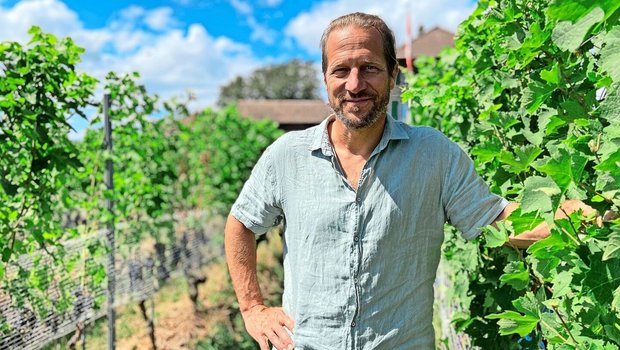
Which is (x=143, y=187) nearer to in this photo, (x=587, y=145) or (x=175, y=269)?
(x=175, y=269)

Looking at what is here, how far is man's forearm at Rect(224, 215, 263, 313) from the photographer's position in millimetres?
2393

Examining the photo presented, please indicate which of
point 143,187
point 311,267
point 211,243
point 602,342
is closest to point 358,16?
point 311,267

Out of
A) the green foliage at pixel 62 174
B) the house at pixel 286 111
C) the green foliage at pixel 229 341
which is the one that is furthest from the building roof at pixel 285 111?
the green foliage at pixel 229 341

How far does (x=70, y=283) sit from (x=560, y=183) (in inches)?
154

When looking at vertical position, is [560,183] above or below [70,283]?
above

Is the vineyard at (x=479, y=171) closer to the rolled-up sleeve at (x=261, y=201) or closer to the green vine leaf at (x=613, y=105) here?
the green vine leaf at (x=613, y=105)

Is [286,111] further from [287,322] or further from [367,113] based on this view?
[367,113]

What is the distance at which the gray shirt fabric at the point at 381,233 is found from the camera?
80.0 inches

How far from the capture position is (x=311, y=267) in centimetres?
212

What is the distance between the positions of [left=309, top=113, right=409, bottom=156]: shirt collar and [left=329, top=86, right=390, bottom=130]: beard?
0.08m

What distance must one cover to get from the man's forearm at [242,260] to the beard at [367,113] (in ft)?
1.89

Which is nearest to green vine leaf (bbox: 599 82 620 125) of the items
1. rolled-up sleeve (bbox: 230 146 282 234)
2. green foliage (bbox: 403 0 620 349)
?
green foliage (bbox: 403 0 620 349)

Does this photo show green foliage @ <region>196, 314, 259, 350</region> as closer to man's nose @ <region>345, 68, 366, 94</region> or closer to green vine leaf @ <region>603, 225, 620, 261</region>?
man's nose @ <region>345, 68, 366, 94</region>

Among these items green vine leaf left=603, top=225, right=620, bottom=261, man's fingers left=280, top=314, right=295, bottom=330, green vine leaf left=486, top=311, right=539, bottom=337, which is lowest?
man's fingers left=280, top=314, right=295, bottom=330
